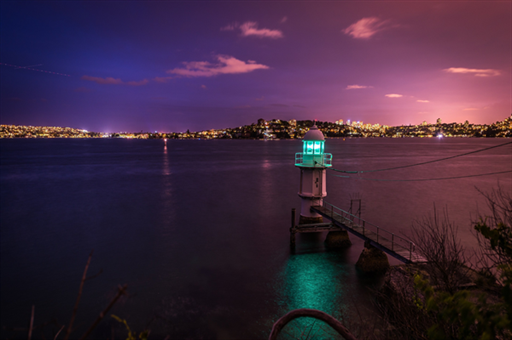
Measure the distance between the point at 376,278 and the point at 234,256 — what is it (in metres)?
8.89

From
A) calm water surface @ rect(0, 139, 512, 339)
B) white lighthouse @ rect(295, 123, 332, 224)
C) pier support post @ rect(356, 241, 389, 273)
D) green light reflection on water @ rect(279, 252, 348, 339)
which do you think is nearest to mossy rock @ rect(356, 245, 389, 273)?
pier support post @ rect(356, 241, 389, 273)

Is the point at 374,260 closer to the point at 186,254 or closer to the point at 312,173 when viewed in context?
the point at 312,173

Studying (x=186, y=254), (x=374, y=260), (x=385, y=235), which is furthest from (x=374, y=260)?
(x=186, y=254)

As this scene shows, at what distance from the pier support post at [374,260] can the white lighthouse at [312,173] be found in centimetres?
506

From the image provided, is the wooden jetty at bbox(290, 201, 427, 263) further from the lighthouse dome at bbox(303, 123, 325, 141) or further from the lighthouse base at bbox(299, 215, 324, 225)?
the lighthouse dome at bbox(303, 123, 325, 141)

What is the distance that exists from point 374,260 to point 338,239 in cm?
394

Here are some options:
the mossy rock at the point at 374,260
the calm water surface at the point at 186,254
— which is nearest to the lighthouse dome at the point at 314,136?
the calm water surface at the point at 186,254

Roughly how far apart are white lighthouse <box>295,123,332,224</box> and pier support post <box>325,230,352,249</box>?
1426mm

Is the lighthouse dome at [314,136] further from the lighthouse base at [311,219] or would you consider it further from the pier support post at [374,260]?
the pier support post at [374,260]

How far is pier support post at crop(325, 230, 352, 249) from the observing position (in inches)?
805

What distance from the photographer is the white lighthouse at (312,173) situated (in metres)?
20.7

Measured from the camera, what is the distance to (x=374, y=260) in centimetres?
1670

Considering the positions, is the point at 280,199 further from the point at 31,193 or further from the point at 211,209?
the point at 31,193

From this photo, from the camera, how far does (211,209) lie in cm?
3247
